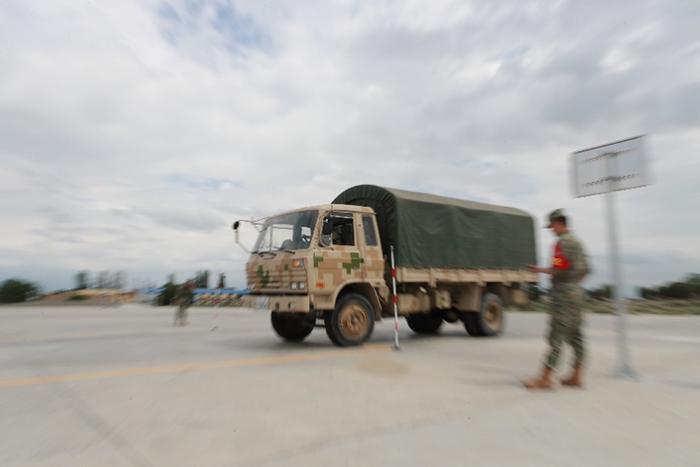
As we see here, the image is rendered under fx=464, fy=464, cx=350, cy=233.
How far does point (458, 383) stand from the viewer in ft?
17.7

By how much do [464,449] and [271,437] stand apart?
4.66 ft

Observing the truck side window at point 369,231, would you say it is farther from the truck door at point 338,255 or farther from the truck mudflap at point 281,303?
the truck mudflap at point 281,303

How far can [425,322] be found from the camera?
11.5 metres

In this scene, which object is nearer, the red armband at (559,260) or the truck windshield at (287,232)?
the red armband at (559,260)

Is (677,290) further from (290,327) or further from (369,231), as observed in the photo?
(290,327)

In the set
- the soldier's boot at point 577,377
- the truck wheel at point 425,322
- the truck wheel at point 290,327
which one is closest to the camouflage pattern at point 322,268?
the truck wheel at point 290,327

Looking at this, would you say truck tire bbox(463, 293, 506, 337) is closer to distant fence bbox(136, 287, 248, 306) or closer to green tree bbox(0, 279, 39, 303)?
distant fence bbox(136, 287, 248, 306)

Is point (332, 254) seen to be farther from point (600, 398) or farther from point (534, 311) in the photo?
point (534, 311)

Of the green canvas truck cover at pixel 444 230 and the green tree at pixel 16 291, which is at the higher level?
the green canvas truck cover at pixel 444 230

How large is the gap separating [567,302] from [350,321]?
4.10 m

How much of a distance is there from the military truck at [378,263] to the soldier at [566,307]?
3.81 metres

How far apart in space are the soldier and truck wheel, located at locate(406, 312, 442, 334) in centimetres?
615

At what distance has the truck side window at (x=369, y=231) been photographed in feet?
28.9

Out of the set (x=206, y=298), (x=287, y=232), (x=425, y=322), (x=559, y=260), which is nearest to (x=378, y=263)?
(x=287, y=232)
